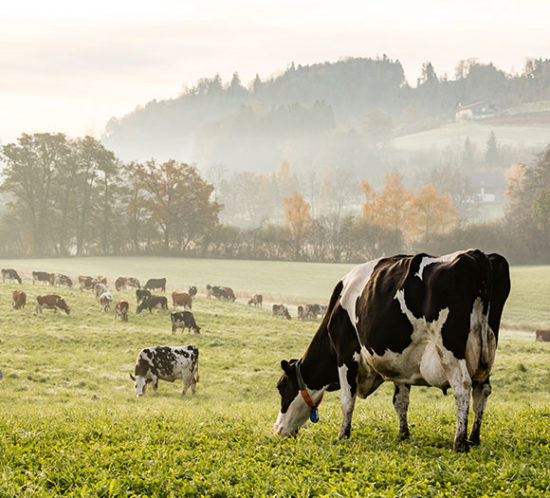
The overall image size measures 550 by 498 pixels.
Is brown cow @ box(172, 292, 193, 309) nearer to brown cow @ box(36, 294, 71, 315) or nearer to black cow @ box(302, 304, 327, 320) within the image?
brown cow @ box(36, 294, 71, 315)

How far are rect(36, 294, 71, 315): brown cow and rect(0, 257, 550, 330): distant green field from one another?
1642cm

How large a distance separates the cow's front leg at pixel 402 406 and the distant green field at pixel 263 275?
36000 millimetres

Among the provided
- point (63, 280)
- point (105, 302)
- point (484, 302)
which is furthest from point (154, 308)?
point (484, 302)

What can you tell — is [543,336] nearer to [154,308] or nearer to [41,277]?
[154,308]

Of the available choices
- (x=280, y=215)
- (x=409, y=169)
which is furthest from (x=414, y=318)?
(x=409, y=169)

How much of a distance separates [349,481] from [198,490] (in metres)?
1.53

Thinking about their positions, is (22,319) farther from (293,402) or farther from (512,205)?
(512,205)

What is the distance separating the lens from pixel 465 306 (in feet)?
21.0

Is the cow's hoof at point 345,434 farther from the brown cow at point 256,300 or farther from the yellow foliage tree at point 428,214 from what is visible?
the yellow foliage tree at point 428,214

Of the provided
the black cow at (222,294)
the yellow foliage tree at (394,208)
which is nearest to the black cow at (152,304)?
the black cow at (222,294)

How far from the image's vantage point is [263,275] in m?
58.5

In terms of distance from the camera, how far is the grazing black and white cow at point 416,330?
645 cm

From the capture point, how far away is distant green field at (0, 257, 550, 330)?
152ft

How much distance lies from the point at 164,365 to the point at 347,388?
35.9ft
